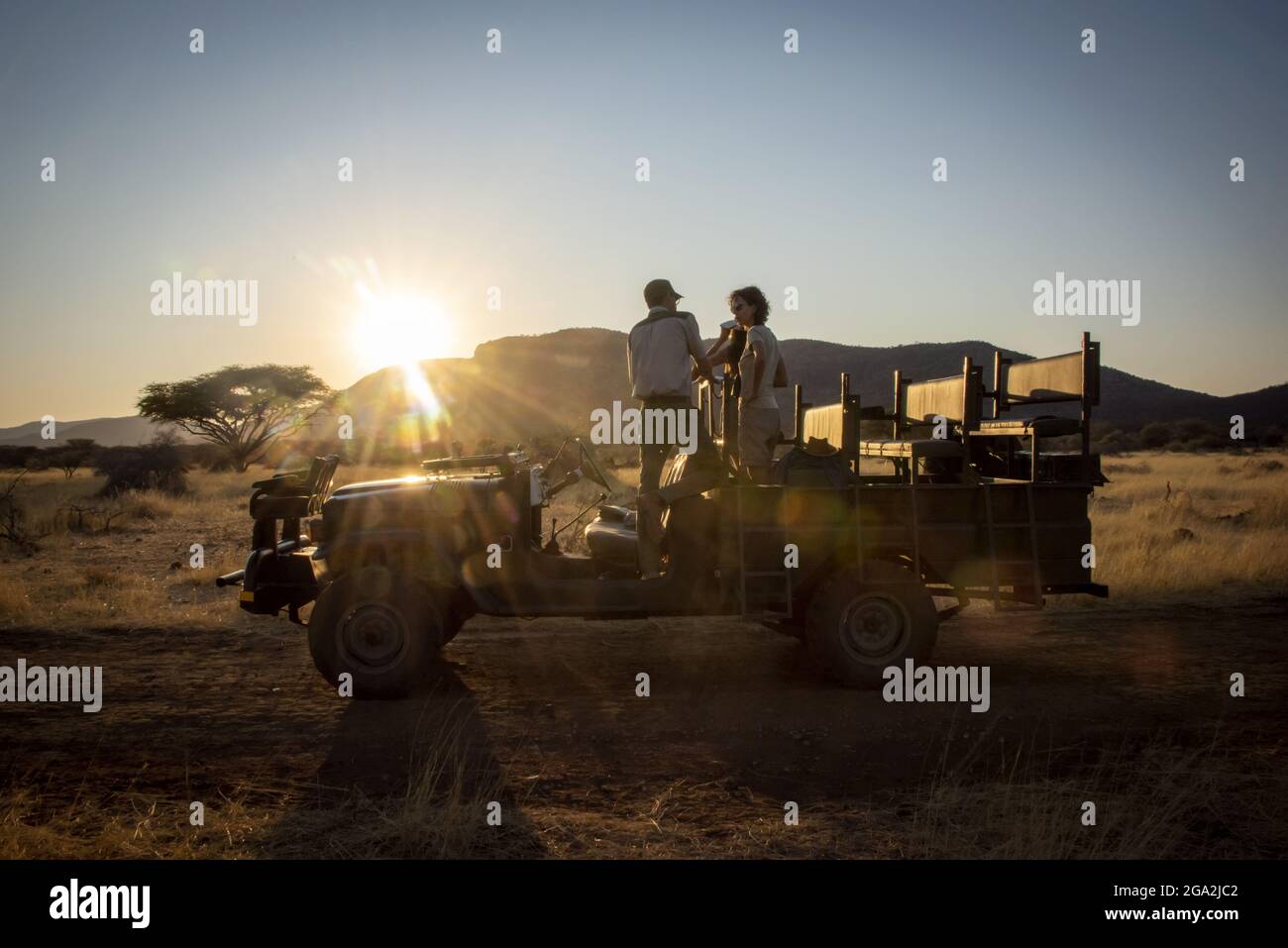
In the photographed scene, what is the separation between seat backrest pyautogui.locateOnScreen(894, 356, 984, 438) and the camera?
7.27 metres

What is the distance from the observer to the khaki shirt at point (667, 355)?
7.11 metres

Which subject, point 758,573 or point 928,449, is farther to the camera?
point 928,449

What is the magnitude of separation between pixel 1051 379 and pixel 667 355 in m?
3.04

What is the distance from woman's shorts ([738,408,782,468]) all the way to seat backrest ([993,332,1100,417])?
5.99 feet

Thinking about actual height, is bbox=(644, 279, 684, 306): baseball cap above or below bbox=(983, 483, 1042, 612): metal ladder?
above

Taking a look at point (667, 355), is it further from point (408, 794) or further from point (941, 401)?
point (408, 794)

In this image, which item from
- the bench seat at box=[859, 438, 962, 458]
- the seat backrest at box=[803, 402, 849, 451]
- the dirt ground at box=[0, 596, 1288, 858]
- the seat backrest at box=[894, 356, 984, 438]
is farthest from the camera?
the seat backrest at box=[803, 402, 849, 451]

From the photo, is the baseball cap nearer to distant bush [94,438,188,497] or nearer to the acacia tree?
distant bush [94,438,188,497]

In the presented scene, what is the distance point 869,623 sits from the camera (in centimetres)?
701

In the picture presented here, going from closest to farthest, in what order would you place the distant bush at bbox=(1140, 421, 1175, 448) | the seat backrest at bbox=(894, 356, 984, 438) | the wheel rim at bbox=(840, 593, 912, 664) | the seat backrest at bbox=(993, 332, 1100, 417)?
1. the seat backrest at bbox=(993, 332, 1100, 417)
2. the wheel rim at bbox=(840, 593, 912, 664)
3. the seat backrest at bbox=(894, 356, 984, 438)
4. the distant bush at bbox=(1140, 421, 1175, 448)

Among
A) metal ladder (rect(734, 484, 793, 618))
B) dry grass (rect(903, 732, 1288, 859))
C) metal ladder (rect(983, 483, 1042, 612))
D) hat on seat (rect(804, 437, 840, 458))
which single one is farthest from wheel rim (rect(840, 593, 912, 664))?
dry grass (rect(903, 732, 1288, 859))

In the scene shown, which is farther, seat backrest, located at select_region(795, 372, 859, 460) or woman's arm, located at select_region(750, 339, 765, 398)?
woman's arm, located at select_region(750, 339, 765, 398)

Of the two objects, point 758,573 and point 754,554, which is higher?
point 754,554

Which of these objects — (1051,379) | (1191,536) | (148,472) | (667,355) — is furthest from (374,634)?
(148,472)
